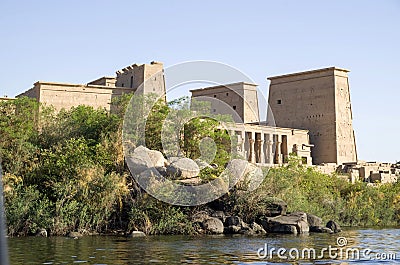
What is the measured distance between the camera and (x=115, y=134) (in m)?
24.1

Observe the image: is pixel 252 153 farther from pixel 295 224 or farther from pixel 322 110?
pixel 295 224

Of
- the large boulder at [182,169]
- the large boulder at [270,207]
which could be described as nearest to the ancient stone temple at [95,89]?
the large boulder at [182,169]

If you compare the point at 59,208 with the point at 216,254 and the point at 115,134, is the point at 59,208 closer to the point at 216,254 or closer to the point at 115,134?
the point at 115,134

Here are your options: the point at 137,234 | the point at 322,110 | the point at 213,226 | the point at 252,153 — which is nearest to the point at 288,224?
the point at 213,226

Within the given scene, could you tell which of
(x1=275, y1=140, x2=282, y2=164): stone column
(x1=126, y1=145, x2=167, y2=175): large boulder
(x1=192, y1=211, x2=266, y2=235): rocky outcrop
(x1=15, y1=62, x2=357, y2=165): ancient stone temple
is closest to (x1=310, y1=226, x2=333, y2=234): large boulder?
(x1=192, y1=211, x2=266, y2=235): rocky outcrop

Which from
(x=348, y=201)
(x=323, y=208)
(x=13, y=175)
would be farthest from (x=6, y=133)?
(x=348, y=201)

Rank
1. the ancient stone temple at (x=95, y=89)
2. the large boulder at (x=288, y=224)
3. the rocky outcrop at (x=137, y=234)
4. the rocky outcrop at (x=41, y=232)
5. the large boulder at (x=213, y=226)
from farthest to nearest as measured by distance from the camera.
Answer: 1. the ancient stone temple at (x=95, y=89)
2. the large boulder at (x=288, y=224)
3. the large boulder at (x=213, y=226)
4. the rocky outcrop at (x=137, y=234)
5. the rocky outcrop at (x=41, y=232)

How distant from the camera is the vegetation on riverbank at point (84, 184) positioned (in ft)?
65.7

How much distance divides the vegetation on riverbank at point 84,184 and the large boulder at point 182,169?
0.62m

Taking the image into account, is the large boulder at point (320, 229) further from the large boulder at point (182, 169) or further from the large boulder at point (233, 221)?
the large boulder at point (182, 169)

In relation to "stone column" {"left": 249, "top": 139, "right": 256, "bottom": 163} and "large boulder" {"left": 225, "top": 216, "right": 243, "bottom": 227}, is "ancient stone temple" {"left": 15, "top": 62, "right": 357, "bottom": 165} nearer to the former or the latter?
"stone column" {"left": 249, "top": 139, "right": 256, "bottom": 163}

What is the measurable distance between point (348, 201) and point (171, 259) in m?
21.3

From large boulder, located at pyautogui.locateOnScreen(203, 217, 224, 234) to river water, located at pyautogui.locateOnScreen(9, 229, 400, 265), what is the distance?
383 centimetres

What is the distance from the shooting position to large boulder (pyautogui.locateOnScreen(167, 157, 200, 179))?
2223 centimetres
